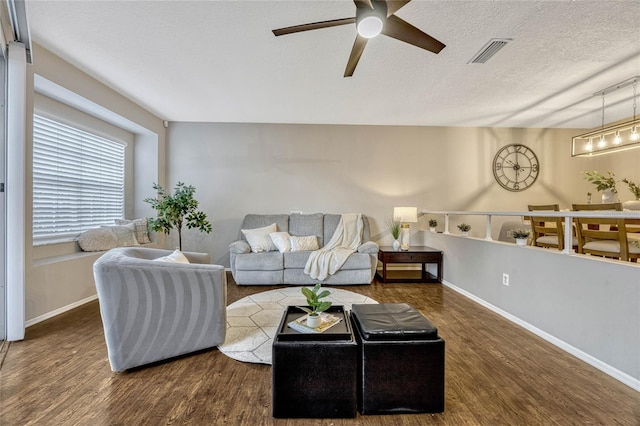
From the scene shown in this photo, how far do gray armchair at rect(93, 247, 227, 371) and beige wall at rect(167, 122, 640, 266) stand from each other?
2.70m

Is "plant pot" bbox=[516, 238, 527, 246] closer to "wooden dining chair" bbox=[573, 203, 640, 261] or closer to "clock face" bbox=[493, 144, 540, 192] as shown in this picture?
"wooden dining chair" bbox=[573, 203, 640, 261]

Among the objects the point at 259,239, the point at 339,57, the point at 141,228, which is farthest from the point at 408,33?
the point at 141,228

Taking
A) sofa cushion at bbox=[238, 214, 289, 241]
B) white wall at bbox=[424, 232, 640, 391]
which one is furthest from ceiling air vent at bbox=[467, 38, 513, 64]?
sofa cushion at bbox=[238, 214, 289, 241]

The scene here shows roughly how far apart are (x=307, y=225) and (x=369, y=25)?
10.5 feet

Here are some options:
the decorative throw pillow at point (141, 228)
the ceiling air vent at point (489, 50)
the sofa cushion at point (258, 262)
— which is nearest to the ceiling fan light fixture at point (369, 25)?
the ceiling air vent at point (489, 50)

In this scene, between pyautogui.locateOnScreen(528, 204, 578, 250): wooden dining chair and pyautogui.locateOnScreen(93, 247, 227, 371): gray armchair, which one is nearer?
pyautogui.locateOnScreen(93, 247, 227, 371): gray armchair

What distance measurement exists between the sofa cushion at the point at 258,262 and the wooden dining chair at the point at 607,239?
349 centimetres

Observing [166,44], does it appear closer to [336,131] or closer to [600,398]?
[336,131]

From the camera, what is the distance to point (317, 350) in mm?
1445

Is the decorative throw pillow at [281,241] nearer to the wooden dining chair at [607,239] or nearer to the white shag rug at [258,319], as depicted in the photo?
the white shag rug at [258,319]

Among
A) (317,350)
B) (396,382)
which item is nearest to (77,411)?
(317,350)

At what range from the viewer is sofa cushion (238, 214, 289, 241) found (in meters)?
4.50

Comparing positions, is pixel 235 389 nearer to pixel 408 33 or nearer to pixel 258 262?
pixel 258 262

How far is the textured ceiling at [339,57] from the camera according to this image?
80.3 inches
